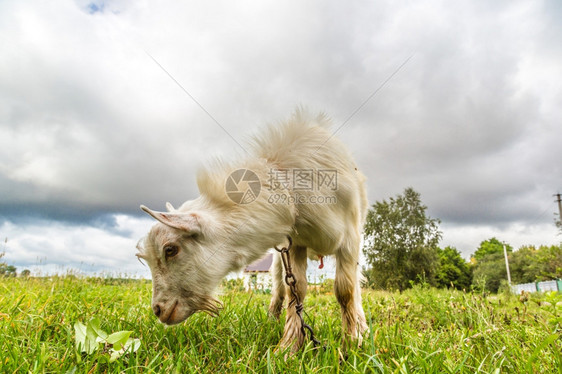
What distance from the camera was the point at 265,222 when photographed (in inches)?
115

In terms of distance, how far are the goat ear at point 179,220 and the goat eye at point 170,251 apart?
20 centimetres

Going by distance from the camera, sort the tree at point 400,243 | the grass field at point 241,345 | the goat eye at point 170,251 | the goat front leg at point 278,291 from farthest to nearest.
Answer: the tree at point 400,243 < the goat front leg at point 278,291 < the goat eye at point 170,251 < the grass field at point 241,345

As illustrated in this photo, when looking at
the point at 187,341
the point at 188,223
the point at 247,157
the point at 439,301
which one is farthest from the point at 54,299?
the point at 439,301

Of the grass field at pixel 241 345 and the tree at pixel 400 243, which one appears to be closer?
the grass field at pixel 241 345

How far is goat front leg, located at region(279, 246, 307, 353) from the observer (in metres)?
3.08

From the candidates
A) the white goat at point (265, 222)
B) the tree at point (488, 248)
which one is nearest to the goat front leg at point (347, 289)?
the white goat at point (265, 222)

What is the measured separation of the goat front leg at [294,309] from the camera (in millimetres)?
3082

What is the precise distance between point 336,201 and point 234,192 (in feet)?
3.11

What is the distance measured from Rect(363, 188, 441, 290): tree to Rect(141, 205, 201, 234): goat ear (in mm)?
32567

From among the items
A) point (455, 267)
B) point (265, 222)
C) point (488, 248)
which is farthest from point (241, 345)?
point (488, 248)

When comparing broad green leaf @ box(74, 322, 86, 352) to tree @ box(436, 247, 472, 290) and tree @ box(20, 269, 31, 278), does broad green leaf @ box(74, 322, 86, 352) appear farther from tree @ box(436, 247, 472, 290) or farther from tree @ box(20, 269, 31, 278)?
tree @ box(436, 247, 472, 290)

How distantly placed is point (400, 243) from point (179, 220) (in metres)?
37.1

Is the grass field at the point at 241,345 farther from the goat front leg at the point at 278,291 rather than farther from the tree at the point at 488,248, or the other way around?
the tree at the point at 488,248

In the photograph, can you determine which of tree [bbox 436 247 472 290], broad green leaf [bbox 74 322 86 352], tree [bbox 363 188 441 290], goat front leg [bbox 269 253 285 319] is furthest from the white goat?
tree [bbox 436 247 472 290]
